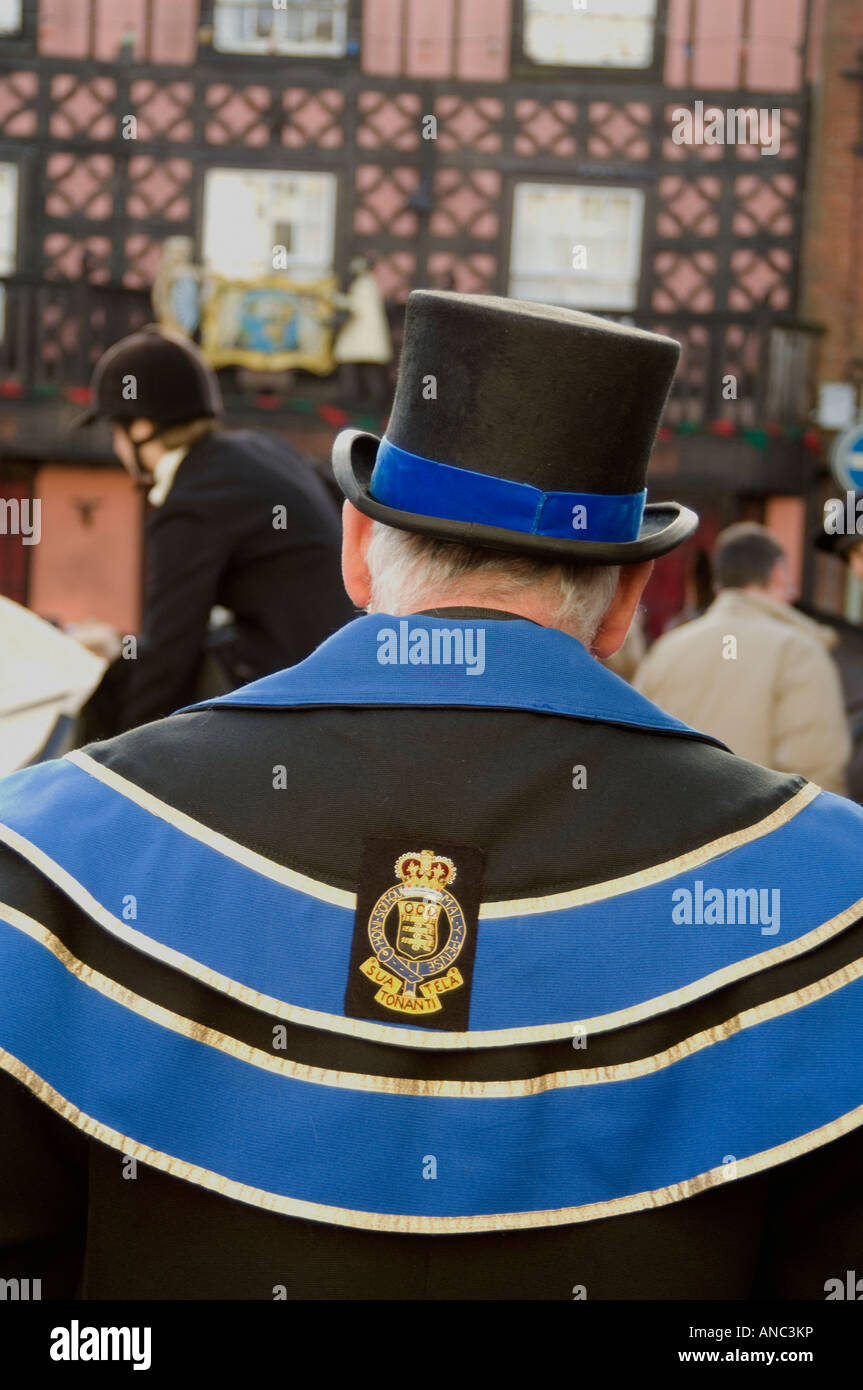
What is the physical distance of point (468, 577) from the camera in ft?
4.83

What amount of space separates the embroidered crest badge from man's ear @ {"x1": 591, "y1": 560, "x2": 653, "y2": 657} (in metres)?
0.30

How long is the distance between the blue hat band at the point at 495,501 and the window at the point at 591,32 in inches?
599

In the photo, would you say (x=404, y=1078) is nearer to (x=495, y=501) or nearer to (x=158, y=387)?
(x=495, y=501)

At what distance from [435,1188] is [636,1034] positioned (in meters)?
0.19

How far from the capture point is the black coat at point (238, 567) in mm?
4277

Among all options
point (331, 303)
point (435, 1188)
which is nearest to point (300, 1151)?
point (435, 1188)

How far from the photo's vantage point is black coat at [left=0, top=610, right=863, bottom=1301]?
1.36 metres

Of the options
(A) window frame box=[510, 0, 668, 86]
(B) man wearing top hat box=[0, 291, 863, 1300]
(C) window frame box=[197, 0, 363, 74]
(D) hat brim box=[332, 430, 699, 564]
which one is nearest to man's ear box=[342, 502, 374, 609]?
(D) hat brim box=[332, 430, 699, 564]

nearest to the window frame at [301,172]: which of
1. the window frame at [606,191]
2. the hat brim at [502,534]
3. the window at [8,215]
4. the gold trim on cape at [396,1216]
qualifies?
the window frame at [606,191]

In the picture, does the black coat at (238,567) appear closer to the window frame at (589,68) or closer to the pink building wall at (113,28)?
the window frame at (589,68)

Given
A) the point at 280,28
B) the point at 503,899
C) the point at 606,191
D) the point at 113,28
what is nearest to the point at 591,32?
the point at 606,191

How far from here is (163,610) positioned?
428cm

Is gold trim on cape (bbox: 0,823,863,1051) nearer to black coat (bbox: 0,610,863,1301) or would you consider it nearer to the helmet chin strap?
black coat (bbox: 0,610,863,1301)
